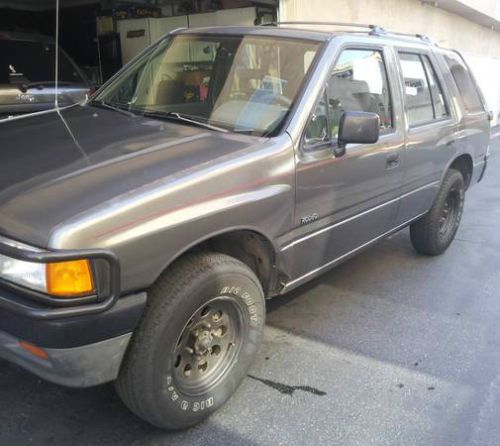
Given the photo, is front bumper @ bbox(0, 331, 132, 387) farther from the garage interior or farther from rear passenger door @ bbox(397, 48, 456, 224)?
the garage interior

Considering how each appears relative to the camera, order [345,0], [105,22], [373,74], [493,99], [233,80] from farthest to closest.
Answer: [493,99]
[105,22]
[345,0]
[373,74]
[233,80]

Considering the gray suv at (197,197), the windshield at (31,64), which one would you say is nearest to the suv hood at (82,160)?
the gray suv at (197,197)

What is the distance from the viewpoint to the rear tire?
478 centimetres

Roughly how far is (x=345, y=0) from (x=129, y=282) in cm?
885

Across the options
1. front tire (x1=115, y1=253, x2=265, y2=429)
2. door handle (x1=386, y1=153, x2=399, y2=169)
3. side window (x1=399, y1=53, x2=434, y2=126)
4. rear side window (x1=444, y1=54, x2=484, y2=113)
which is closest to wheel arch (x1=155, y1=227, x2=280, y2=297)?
front tire (x1=115, y1=253, x2=265, y2=429)

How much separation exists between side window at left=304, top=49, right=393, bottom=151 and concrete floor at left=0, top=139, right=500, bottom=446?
51.4 inches

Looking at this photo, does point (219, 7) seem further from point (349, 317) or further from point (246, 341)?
point (246, 341)

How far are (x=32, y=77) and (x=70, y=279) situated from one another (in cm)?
536

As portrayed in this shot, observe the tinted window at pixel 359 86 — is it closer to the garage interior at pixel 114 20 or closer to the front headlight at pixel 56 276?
the front headlight at pixel 56 276

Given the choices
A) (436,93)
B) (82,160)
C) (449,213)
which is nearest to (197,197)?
(82,160)

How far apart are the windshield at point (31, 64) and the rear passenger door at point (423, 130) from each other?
14.6 ft

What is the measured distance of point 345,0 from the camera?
966 cm

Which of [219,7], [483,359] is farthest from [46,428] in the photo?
[219,7]

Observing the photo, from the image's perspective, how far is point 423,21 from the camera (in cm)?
1362
